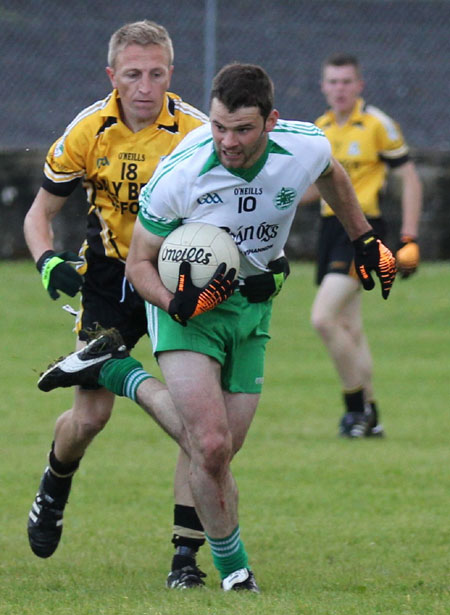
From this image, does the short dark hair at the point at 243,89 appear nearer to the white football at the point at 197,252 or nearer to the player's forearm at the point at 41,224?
the white football at the point at 197,252

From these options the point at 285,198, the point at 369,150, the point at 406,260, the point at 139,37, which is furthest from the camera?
the point at 369,150

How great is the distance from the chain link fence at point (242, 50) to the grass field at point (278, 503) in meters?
6.70

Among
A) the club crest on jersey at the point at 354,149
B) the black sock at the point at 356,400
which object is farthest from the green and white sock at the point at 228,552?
the club crest on jersey at the point at 354,149

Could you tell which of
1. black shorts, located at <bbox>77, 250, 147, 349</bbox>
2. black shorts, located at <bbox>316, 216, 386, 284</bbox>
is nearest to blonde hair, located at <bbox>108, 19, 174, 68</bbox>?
black shorts, located at <bbox>77, 250, 147, 349</bbox>

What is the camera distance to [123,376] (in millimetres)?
5672

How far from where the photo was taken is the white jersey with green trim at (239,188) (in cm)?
524

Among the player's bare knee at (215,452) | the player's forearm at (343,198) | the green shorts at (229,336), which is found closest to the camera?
the player's bare knee at (215,452)

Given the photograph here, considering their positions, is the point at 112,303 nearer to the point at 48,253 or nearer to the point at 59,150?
the point at 48,253

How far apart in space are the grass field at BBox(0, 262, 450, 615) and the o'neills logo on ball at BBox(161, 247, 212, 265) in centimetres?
132

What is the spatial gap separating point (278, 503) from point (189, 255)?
8.76ft

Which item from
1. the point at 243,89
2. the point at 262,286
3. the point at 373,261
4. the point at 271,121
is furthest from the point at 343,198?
the point at 243,89

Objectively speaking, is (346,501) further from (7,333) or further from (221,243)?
(7,333)

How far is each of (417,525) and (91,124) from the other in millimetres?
2681

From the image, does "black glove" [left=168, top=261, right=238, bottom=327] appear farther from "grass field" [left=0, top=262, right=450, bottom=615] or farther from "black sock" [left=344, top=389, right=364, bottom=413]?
"black sock" [left=344, top=389, right=364, bottom=413]
